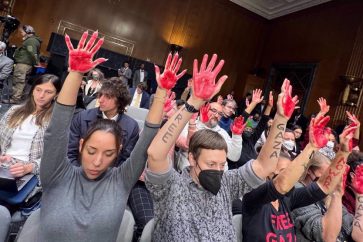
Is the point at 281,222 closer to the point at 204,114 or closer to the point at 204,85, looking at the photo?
the point at 204,85

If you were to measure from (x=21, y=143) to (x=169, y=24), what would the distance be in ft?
26.3

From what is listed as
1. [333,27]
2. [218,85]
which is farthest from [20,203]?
[333,27]

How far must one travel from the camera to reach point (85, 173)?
1.25 metres

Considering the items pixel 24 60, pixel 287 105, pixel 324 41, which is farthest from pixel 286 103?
pixel 324 41

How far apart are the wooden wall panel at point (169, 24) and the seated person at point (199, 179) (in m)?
8.00

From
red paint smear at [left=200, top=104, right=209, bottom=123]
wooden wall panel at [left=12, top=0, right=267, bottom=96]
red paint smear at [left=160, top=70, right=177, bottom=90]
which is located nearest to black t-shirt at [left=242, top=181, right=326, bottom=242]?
red paint smear at [left=160, top=70, right=177, bottom=90]

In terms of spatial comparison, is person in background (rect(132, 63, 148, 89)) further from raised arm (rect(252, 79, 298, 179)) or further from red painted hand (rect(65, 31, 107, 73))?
red painted hand (rect(65, 31, 107, 73))

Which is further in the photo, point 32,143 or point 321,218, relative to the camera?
point 32,143

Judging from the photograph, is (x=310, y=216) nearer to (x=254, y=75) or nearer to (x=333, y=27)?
(x=333, y=27)

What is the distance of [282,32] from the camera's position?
934 centimetres

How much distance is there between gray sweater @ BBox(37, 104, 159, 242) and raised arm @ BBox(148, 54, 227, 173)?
0.21 feet

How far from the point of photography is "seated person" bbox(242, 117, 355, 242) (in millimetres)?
1475

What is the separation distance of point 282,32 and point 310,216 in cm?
865

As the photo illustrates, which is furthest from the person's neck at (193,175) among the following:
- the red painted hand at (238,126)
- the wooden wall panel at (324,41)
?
the wooden wall panel at (324,41)
